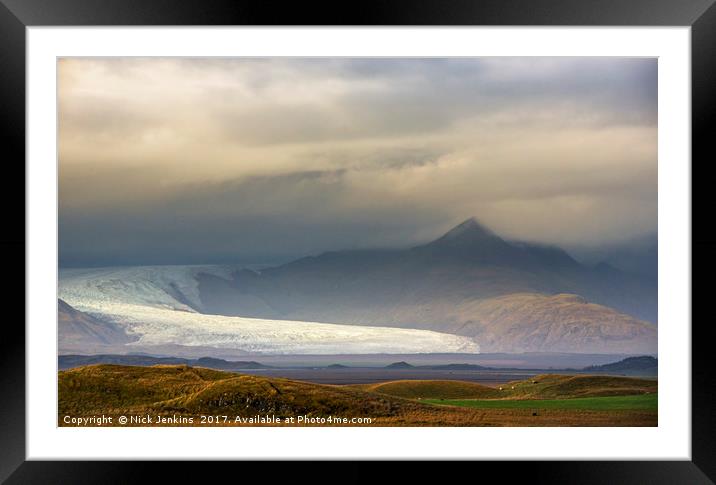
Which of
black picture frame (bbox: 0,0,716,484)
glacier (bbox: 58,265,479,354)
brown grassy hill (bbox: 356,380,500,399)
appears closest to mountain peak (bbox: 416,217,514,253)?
glacier (bbox: 58,265,479,354)

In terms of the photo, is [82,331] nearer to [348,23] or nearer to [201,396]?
[201,396]

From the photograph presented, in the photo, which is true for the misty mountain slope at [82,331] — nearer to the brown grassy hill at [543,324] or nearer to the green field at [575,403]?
the green field at [575,403]

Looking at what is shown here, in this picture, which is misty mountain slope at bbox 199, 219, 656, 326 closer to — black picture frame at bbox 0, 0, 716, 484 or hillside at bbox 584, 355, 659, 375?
hillside at bbox 584, 355, 659, 375

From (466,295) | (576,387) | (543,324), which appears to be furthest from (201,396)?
(543,324)

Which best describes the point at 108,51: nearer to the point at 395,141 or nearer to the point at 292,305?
the point at 395,141

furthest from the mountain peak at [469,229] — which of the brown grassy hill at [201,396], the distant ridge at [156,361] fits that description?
the distant ridge at [156,361]

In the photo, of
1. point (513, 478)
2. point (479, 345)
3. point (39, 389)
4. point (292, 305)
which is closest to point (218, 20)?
point (39, 389)
